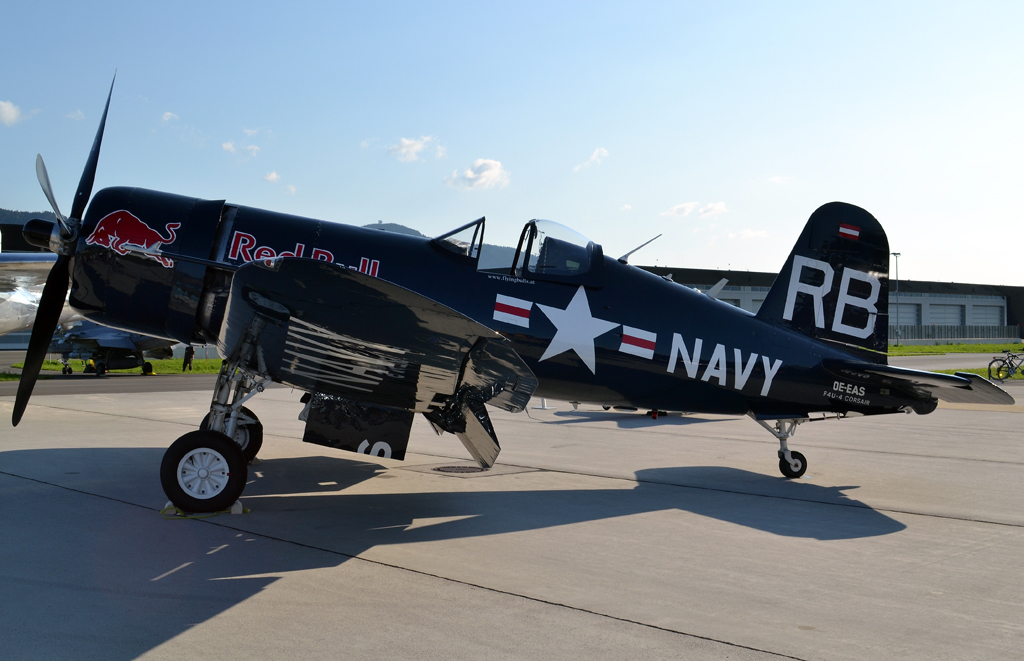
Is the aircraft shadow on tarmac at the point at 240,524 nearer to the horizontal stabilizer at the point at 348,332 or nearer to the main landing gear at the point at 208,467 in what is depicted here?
the main landing gear at the point at 208,467

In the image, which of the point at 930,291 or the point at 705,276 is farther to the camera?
the point at 930,291

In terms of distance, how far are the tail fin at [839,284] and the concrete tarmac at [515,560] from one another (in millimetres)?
1748

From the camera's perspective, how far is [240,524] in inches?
209

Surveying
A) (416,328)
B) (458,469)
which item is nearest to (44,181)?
(416,328)

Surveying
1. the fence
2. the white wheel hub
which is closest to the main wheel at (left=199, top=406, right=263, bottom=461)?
the white wheel hub

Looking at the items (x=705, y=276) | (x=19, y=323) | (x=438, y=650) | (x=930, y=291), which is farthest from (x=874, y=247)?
(x=930, y=291)

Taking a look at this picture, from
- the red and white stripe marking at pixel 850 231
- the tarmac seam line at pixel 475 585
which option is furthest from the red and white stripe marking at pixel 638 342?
the tarmac seam line at pixel 475 585

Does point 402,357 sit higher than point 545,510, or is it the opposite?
point 402,357

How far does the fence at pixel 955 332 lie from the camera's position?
69750 millimetres

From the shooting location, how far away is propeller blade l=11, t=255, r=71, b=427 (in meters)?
6.05

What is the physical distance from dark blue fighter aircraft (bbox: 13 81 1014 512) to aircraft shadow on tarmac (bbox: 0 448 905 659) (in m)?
0.56

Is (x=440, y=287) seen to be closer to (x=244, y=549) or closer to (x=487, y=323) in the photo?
(x=487, y=323)

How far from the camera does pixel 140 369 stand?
29.4 metres

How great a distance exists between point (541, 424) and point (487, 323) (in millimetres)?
7553
